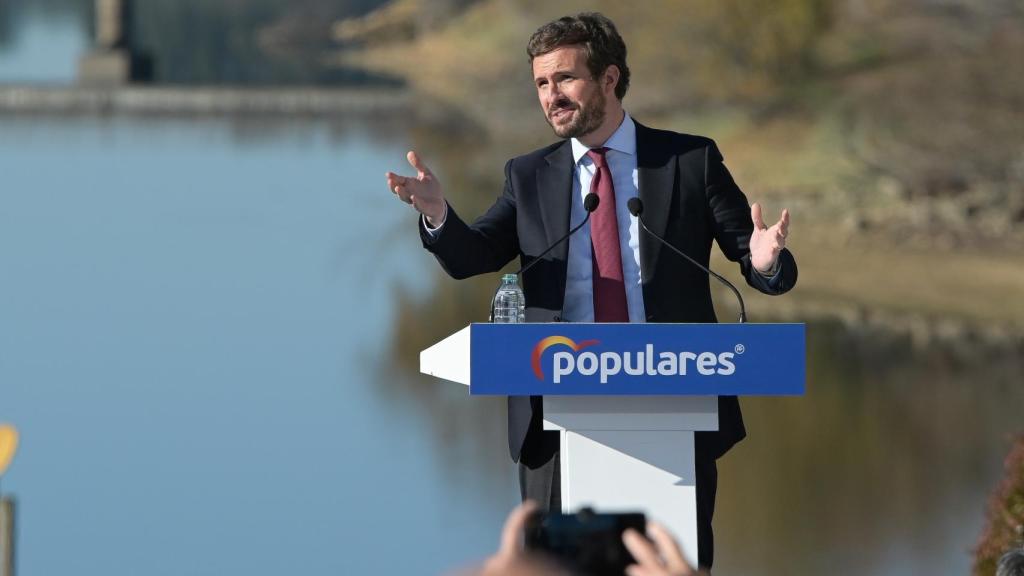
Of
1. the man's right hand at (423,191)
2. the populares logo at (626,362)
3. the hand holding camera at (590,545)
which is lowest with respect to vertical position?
the hand holding camera at (590,545)

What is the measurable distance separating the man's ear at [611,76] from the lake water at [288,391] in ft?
36.0

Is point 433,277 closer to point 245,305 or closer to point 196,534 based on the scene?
point 245,305

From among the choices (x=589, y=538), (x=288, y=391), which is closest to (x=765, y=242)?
(x=589, y=538)

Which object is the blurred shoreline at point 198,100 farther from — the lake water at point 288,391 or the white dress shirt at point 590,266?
the white dress shirt at point 590,266

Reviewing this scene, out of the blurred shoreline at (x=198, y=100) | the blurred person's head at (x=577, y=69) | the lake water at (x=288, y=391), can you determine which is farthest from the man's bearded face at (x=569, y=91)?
the blurred shoreline at (x=198, y=100)

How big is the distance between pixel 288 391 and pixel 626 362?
14098 millimetres

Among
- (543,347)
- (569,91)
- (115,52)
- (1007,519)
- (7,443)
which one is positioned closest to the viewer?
(543,347)

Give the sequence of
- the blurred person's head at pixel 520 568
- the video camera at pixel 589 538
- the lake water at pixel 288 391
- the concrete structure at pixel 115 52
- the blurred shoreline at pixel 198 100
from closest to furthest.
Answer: the blurred person's head at pixel 520 568 → the video camera at pixel 589 538 → the lake water at pixel 288 391 → the blurred shoreline at pixel 198 100 → the concrete structure at pixel 115 52

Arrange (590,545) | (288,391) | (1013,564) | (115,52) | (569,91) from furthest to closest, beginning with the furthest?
(115,52)
(288,391)
(569,91)
(1013,564)
(590,545)

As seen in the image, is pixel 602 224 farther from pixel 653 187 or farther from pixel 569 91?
pixel 569 91

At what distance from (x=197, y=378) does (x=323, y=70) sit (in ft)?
11.2

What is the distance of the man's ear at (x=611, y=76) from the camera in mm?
2857

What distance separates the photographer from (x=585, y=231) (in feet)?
9.42

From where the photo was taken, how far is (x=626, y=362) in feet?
8.61
